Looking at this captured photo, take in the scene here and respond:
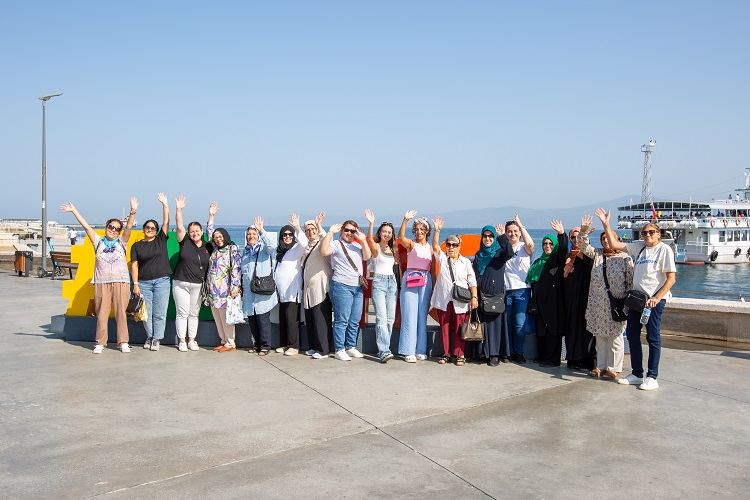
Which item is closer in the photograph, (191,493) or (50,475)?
(191,493)

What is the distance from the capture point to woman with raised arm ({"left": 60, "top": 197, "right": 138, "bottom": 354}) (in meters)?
7.45

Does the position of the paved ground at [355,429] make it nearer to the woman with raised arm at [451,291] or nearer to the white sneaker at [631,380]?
the white sneaker at [631,380]

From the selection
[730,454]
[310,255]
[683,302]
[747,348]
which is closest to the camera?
[730,454]

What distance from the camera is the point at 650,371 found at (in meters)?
6.22

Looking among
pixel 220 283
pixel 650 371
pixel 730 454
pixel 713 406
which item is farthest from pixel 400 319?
pixel 730 454

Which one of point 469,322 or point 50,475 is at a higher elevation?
point 469,322

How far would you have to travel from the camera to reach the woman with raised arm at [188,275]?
297 inches

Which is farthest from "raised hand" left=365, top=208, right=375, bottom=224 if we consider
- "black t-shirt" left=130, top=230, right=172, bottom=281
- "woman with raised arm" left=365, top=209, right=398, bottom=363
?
"black t-shirt" left=130, top=230, right=172, bottom=281

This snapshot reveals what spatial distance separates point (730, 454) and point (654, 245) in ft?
7.54

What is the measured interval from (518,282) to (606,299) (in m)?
1.01

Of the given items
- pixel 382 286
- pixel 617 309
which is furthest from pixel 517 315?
pixel 382 286

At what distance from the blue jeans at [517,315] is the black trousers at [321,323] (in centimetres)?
207

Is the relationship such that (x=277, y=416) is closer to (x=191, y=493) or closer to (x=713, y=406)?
(x=191, y=493)

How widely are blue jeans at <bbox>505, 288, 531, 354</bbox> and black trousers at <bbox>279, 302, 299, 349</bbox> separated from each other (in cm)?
247
